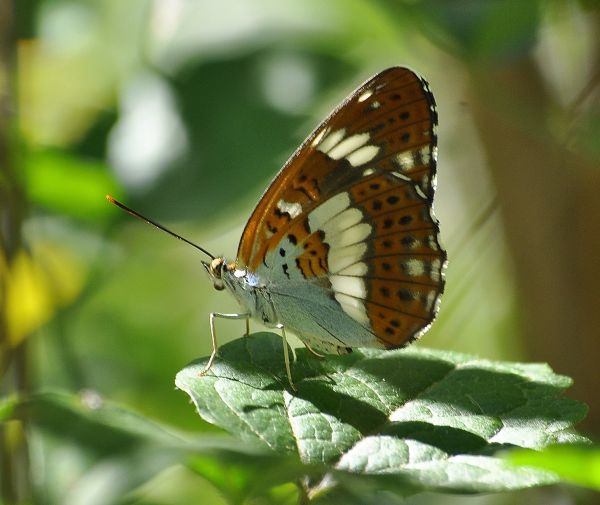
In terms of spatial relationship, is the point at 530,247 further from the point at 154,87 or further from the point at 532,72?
the point at 154,87

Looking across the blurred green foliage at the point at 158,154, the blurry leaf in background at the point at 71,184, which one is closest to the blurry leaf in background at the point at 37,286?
the blurred green foliage at the point at 158,154

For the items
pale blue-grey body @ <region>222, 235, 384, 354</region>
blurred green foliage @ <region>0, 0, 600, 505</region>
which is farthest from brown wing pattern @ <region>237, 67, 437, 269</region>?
blurred green foliage @ <region>0, 0, 600, 505</region>

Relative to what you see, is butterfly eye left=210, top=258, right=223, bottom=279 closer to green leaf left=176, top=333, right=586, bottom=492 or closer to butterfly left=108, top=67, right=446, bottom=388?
butterfly left=108, top=67, right=446, bottom=388

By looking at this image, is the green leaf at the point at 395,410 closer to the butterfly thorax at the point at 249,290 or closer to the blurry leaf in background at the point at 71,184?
the butterfly thorax at the point at 249,290

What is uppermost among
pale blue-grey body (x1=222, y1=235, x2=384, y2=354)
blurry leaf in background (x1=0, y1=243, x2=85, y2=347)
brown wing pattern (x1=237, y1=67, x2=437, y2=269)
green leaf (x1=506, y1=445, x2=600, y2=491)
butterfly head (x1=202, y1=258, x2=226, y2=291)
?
blurry leaf in background (x1=0, y1=243, x2=85, y2=347)

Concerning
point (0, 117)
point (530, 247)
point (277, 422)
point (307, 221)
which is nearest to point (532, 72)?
point (530, 247)

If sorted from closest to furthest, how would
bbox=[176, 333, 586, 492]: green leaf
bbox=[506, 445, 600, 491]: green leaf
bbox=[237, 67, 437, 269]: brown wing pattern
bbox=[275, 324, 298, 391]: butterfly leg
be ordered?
bbox=[506, 445, 600, 491]: green leaf
bbox=[176, 333, 586, 492]: green leaf
bbox=[275, 324, 298, 391]: butterfly leg
bbox=[237, 67, 437, 269]: brown wing pattern

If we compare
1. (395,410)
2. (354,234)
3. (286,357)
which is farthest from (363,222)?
(395,410)
